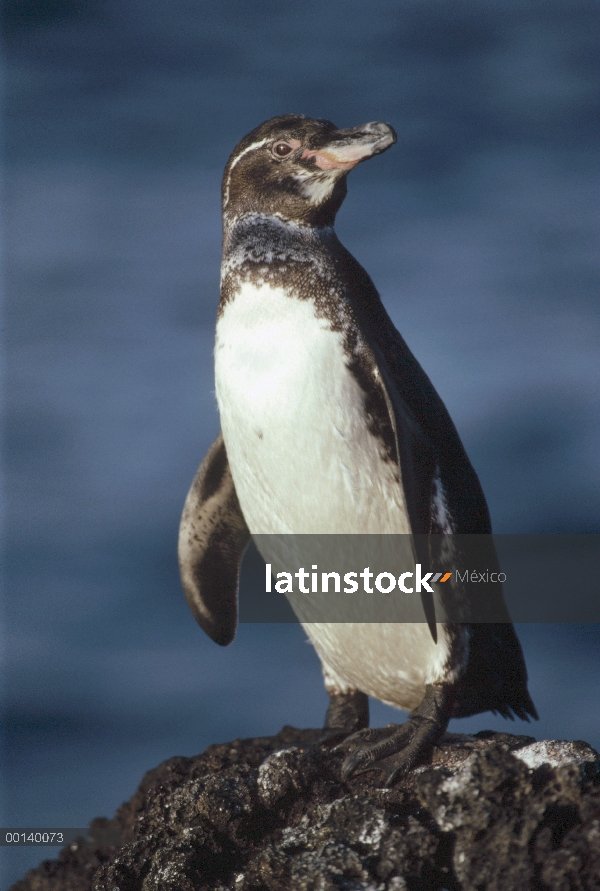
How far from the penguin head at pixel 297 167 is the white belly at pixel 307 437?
0.26m

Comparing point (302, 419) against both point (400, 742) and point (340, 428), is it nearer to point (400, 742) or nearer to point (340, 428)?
point (340, 428)

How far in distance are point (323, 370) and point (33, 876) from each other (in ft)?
4.98

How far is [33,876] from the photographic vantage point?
7.90ft

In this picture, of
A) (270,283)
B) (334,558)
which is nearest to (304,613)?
(334,558)

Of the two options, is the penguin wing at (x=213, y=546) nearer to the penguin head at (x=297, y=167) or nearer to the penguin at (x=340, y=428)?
the penguin at (x=340, y=428)

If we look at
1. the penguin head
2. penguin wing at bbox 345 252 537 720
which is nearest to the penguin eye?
the penguin head

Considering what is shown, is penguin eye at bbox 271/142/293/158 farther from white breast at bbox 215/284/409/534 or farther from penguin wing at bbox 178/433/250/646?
penguin wing at bbox 178/433/250/646

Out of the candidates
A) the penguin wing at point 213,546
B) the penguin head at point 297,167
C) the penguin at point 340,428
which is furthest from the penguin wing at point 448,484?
the penguin wing at point 213,546

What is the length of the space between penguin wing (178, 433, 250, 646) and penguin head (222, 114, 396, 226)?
0.72 meters

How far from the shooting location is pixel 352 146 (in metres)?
2.26

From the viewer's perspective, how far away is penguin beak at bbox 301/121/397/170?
2230 millimetres

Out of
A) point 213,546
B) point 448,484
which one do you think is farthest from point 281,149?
point 213,546

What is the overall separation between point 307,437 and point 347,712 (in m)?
0.84

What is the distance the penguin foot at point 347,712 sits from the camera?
2.50m
